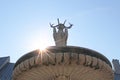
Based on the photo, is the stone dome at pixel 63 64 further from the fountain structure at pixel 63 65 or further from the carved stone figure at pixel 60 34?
the carved stone figure at pixel 60 34

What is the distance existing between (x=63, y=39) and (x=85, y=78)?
1.63 meters

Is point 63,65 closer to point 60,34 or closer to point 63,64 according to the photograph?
point 63,64

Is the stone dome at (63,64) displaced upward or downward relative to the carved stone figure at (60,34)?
downward

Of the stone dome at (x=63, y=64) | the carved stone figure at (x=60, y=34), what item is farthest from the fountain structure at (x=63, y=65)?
the carved stone figure at (x=60, y=34)

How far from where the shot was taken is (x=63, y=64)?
9125mm

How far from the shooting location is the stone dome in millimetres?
8844

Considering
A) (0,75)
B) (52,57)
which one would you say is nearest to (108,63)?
(52,57)

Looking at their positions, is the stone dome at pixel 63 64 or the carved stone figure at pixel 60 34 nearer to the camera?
the stone dome at pixel 63 64

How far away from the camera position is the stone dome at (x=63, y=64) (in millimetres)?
8844

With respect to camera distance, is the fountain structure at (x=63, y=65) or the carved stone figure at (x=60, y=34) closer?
the fountain structure at (x=63, y=65)

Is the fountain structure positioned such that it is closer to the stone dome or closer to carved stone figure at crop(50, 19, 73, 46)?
the stone dome

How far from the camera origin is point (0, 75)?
42.0m

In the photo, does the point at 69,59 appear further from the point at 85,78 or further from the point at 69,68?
the point at 85,78

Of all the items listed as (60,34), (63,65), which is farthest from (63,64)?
(60,34)
